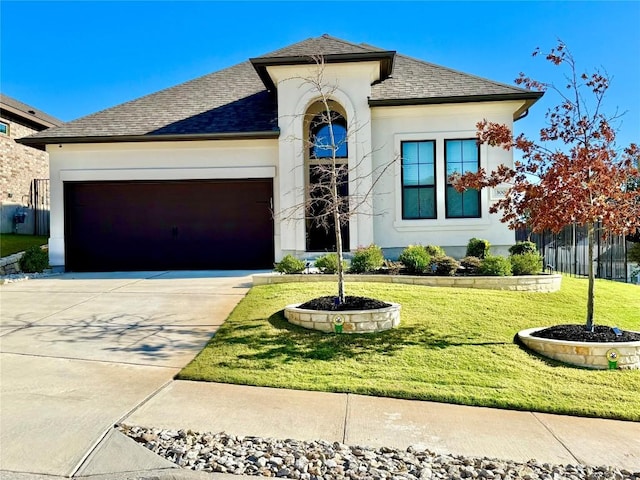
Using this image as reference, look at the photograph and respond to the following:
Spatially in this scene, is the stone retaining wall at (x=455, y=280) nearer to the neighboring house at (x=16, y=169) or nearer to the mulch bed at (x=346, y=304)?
the mulch bed at (x=346, y=304)

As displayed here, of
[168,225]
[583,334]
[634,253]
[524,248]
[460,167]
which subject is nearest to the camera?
[583,334]

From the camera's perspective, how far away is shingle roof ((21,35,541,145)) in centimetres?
1302

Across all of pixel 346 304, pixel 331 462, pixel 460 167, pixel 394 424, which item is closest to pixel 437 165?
pixel 460 167

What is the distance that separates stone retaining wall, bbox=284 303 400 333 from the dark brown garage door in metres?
6.93

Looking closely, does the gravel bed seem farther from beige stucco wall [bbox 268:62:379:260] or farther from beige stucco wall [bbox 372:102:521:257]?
beige stucco wall [bbox 372:102:521:257]

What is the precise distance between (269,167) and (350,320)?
25.4ft

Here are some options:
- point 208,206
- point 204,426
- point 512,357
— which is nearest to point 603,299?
point 512,357

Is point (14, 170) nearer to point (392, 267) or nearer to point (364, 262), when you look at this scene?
point (364, 262)

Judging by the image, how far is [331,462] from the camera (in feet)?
12.0

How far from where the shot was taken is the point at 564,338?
6570 millimetres

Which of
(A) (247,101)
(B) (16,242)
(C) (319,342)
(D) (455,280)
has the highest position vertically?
(A) (247,101)

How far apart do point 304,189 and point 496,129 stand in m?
6.94

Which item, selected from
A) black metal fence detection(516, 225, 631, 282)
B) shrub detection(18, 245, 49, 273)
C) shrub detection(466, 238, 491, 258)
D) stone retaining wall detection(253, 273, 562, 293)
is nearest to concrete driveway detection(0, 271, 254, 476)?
stone retaining wall detection(253, 273, 562, 293)

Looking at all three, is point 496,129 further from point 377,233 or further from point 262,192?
point 262,192
